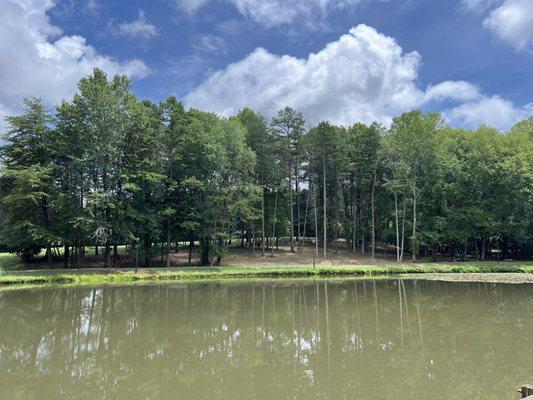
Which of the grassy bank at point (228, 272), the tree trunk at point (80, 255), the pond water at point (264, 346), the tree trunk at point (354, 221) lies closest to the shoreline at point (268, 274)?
the grassy bank at point (228, 272)

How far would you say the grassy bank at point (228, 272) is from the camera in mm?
30266

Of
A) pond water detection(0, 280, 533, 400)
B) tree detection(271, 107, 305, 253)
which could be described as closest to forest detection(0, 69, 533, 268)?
tree detection(271, 107, 305, 253)

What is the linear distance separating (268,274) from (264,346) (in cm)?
2157

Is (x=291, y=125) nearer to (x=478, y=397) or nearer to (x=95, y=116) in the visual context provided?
(x=95, y=116)

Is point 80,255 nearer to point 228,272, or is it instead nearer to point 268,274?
point 228,272

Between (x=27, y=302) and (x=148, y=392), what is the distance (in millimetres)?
16717

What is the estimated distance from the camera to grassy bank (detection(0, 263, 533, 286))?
99.3 ft

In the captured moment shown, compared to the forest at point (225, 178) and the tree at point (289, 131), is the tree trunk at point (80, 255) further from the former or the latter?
the tree at point (289, 131)

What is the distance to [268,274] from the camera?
116ft

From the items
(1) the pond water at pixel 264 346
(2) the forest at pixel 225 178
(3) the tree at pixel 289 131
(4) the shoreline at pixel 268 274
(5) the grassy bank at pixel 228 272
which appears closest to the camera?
(1) the pond water at pixel 264 346

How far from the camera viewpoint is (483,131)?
45875mm

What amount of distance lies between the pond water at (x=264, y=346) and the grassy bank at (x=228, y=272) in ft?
16.4

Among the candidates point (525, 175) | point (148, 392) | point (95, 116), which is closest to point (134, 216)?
point (95, 116)

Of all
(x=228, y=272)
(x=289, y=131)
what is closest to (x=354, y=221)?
(x=289, y=131)
